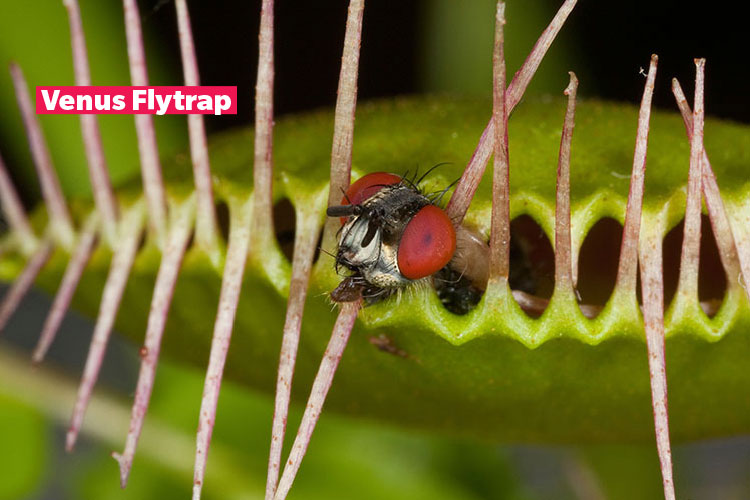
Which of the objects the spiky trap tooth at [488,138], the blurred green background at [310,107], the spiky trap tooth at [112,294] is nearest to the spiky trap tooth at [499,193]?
the spiky trap tooth at [488,138]

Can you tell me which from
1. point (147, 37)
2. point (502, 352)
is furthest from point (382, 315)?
point (147, 37)

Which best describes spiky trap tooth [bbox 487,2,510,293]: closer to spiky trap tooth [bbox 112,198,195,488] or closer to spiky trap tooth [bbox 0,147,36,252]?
spiky trap tooth [bbox 112,198,195,488]

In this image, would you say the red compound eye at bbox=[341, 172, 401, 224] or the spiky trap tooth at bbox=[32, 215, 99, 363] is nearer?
the red compound eye at bbox=[341, 172, 401, 224]

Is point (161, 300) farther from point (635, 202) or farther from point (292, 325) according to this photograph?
point (635, 202)

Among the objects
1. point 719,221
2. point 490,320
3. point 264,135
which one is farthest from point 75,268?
point 719,221

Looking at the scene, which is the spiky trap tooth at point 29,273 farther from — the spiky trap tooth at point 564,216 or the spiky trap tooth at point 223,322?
the spiky trap tooth at point 564,216

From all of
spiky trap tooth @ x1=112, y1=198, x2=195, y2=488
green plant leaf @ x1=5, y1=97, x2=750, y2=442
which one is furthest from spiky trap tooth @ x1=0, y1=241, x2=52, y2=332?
spiky trap tooth @ x1=112, y1=198, x2=195, y2=488
